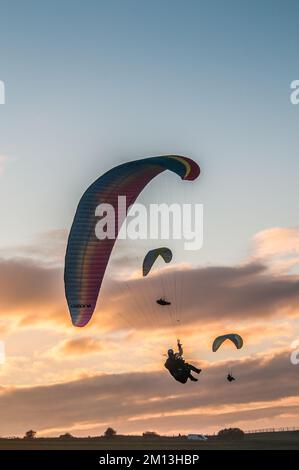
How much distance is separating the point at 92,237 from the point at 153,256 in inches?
188

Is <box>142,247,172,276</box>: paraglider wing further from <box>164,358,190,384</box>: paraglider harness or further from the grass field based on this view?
the grass field

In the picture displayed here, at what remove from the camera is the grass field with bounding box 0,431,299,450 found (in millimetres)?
91812

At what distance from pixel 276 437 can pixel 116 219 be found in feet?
186

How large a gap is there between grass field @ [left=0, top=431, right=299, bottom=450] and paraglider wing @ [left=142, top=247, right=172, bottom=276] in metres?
23.5

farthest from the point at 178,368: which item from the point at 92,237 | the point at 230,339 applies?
the point at 92,237

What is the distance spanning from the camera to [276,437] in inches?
4651

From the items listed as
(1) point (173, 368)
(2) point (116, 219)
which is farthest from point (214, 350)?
(2) point (116, 219)

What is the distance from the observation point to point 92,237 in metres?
66.4

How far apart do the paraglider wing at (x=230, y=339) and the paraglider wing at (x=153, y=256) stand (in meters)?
10.9

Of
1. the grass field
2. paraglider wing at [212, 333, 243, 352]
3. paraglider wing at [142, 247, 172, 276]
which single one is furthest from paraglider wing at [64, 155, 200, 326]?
the grass field
